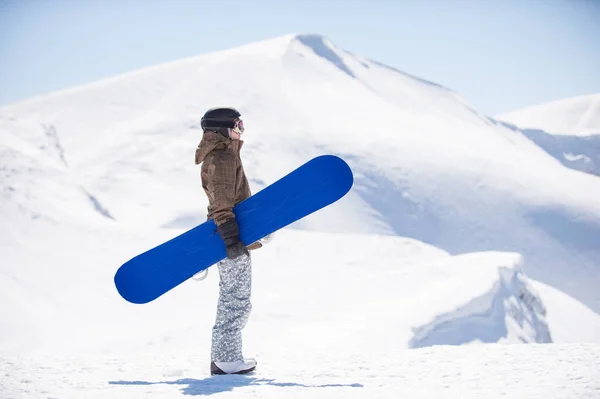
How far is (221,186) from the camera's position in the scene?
3891 millimetres

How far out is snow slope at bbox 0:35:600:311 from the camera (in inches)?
1091

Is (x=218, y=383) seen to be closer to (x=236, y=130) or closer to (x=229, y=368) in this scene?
(x=229, y=368)

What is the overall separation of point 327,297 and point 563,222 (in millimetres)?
25390

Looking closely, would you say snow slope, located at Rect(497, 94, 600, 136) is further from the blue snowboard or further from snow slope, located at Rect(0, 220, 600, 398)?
the blue snowboard

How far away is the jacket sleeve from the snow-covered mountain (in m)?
1.35

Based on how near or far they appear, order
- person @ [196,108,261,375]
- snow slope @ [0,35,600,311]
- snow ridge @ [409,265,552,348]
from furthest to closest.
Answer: snow slope @ [0,35,600,311]
snow ridge @ [409,265,552,348]
person @ [196,108,261,375]

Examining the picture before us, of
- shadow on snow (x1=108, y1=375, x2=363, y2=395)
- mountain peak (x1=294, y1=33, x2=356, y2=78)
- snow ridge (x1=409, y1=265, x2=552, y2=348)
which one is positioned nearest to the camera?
shadow on snow (x1=108, y1=375, x2=363, y2=395)

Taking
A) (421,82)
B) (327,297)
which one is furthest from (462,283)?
(421,82)

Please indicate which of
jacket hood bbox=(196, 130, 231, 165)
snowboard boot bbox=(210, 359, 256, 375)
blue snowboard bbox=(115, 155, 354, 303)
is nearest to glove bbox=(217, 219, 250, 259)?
blue snowboard bbox=(115, 155, 354, 303)

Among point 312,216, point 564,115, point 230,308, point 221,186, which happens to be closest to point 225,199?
point 221,186

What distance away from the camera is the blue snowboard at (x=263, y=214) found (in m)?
3.99

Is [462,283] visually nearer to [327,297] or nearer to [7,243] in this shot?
[327,297]

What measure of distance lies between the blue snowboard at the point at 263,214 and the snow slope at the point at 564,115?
66.9m

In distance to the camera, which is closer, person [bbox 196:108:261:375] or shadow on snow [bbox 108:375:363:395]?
shadow on snow [bbox 108:375:363:395]
